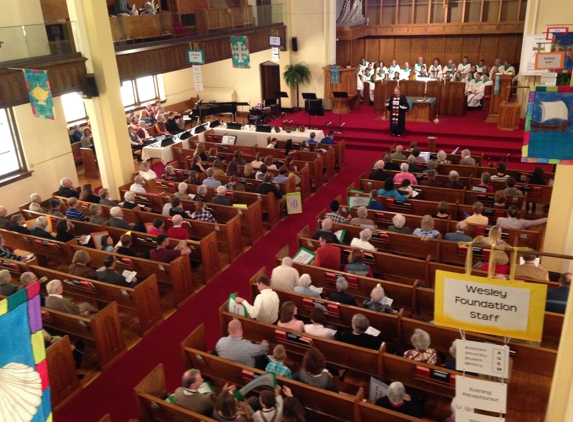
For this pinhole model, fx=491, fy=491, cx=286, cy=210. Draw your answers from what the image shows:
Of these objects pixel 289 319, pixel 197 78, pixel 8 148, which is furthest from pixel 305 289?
pixel 8 148

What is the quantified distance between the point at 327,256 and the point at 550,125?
3.22 metres

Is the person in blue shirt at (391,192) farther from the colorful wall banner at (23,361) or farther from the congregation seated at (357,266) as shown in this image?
the colorful wall banner at (23,361)

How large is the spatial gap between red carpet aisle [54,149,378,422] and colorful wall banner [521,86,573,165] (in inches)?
176

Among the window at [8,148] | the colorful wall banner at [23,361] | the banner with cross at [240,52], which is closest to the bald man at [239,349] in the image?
the colorful wall banner at [23,361]

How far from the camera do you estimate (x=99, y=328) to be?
231 inches

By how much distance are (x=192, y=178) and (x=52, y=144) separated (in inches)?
157

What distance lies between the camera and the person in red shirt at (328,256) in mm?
6797

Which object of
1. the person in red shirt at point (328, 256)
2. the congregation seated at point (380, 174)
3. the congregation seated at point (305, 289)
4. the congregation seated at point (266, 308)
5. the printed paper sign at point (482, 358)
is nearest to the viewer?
the printed paper sign at point (482, 358)

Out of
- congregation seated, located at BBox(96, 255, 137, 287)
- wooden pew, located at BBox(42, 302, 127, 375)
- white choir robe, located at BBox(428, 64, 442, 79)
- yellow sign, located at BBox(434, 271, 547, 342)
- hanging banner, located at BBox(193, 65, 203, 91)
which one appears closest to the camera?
yellow sign, located at BBox(434, 271, 547, 342)

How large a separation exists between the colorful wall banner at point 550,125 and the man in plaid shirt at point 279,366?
3062 millimetres

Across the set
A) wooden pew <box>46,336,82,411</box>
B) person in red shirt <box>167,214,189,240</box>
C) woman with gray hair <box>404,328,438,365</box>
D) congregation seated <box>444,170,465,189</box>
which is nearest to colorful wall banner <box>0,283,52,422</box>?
woman with gray hair <box>404,328,438,365</box>

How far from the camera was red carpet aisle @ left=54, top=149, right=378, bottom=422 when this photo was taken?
553 centimetres

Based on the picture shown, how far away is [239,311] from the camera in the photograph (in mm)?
5895

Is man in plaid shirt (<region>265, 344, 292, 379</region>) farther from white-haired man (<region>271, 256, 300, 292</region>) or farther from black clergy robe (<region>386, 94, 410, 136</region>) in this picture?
black clergy robe (<region>386, 94, 410, 136</region>)
